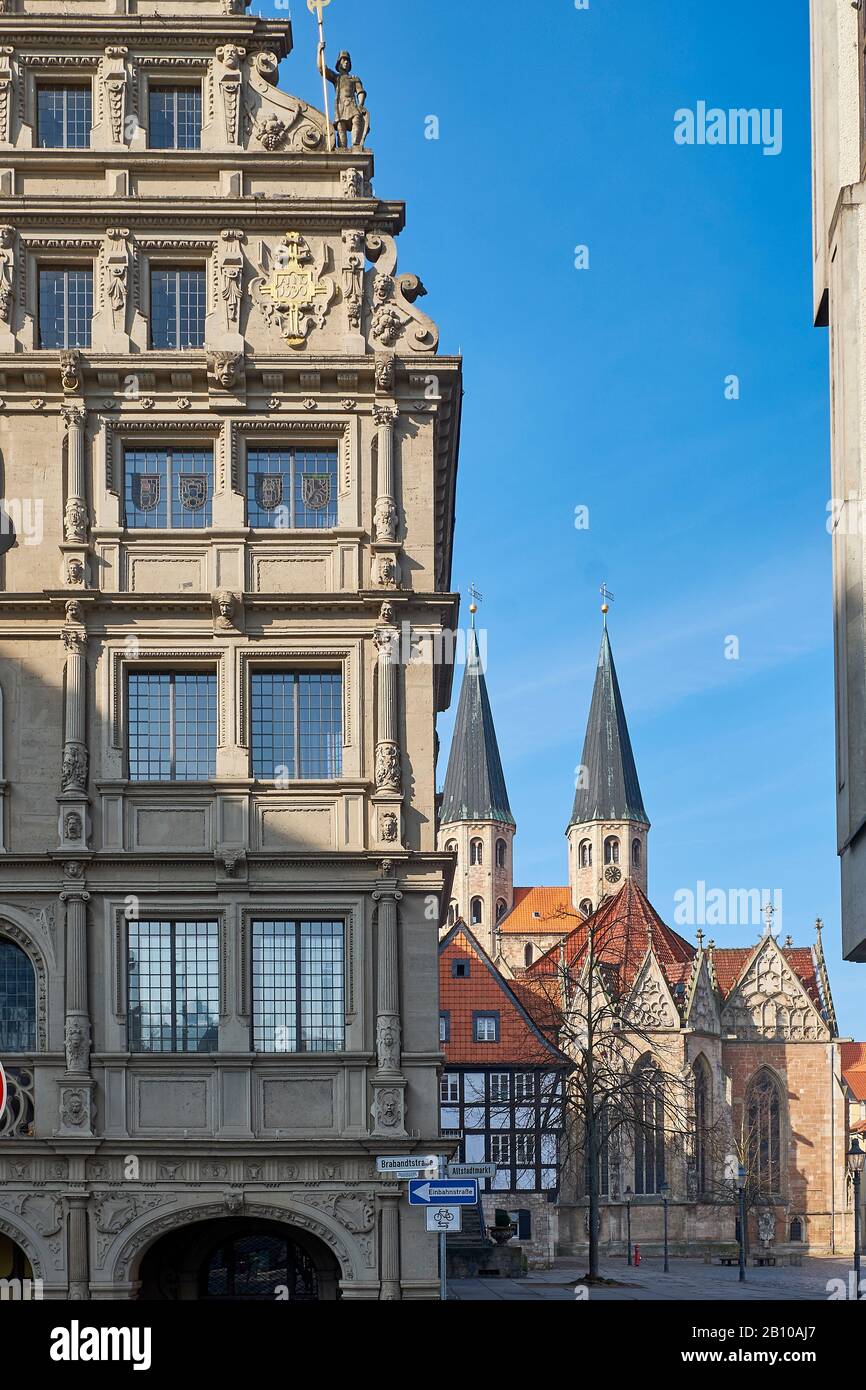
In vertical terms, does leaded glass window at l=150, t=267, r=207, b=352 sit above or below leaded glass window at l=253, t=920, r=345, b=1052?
above

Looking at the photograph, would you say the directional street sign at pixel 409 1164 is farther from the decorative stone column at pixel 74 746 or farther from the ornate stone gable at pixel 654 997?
the ornate stone gable at pixel 654 997

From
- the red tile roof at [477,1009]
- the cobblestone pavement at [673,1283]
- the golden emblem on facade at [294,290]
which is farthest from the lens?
the red tile roof at [477,1009]

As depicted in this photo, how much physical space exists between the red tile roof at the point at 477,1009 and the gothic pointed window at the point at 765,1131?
3078 centimetres

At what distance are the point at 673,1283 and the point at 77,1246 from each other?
1604 inches

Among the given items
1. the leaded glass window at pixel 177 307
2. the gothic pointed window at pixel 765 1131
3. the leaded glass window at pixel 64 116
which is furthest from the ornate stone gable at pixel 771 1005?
the leaded glass window at pixel 64 116

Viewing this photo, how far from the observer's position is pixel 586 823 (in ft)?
496

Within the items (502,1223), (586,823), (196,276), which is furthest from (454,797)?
(196,276)

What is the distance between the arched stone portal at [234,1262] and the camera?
28484mm

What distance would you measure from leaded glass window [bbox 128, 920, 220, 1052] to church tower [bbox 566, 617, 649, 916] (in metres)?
122

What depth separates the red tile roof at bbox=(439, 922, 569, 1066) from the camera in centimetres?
8444

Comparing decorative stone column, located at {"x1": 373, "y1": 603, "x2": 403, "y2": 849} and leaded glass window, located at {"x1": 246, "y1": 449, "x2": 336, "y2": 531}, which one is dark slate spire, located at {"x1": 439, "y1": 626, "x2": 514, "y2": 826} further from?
decorative stone column, located at {"x1": 373, "y1": 603, "x2": 403, "y2": 849}

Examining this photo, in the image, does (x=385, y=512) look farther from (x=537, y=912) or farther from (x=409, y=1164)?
(x=537, y=912)

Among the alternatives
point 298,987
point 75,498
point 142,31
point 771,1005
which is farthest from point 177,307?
point 771,1005

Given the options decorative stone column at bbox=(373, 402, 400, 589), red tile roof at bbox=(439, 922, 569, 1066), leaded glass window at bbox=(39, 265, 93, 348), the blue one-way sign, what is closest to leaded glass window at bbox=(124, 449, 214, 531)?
leaded glass window at bbox=(39, 265, 93, 348)
